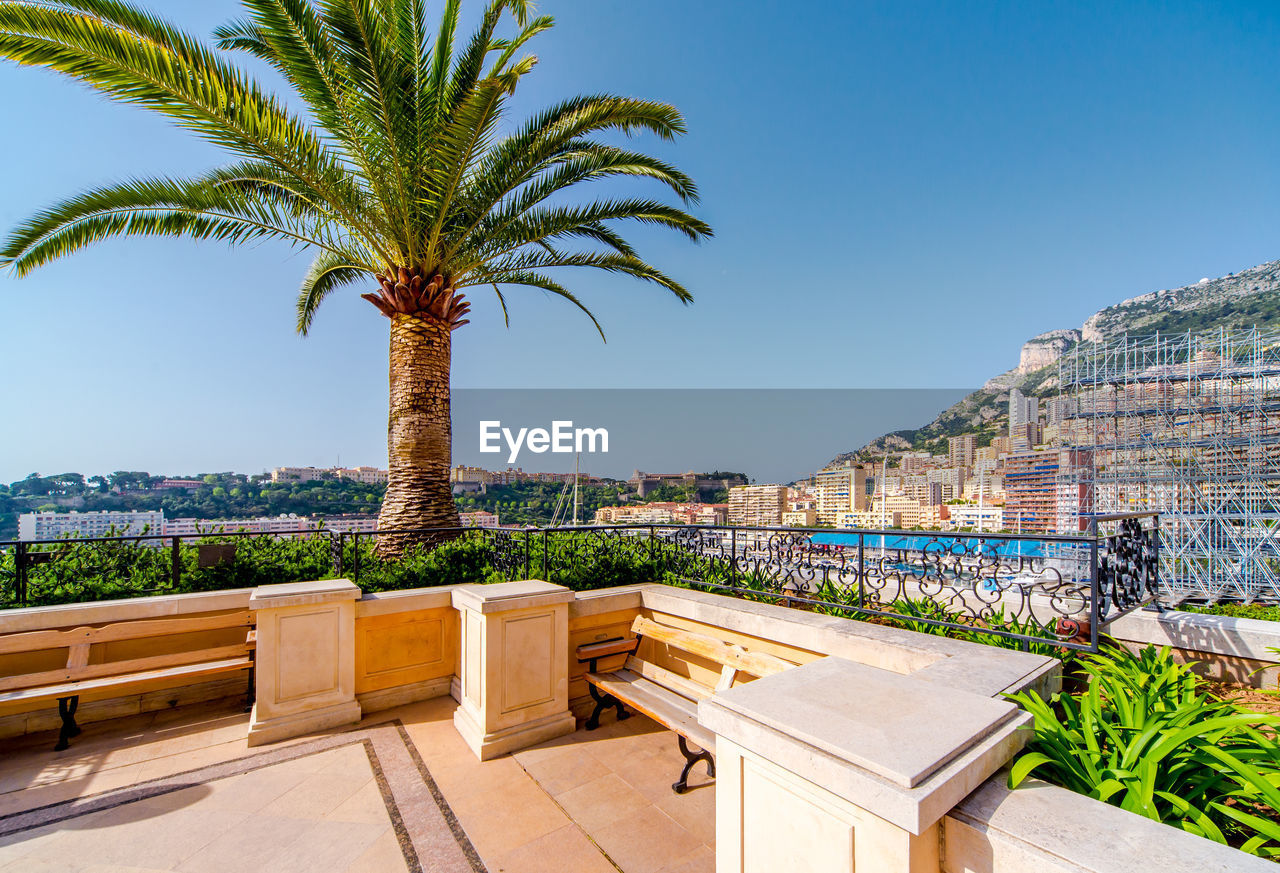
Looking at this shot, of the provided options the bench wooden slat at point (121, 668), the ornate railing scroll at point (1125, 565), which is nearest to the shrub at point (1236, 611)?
the ornate railing scroll at point (1125, 565)

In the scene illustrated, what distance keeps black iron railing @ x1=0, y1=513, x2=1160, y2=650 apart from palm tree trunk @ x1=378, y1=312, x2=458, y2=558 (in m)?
0.32

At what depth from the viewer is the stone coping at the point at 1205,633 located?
3250mm

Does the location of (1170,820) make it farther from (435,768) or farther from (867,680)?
(435,768)

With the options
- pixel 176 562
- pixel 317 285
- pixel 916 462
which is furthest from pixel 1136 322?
pixel 176 562

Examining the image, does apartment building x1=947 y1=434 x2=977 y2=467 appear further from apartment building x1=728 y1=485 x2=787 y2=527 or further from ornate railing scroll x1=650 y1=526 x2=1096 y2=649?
ornate railing scroll x1=650 y1=526 x2=1096 y2=649

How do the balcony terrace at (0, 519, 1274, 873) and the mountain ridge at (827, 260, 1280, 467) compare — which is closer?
the balcony terrace at (0, 519, 1274, 873)

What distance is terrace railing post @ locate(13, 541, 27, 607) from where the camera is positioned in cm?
452

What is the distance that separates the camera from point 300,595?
4230mm

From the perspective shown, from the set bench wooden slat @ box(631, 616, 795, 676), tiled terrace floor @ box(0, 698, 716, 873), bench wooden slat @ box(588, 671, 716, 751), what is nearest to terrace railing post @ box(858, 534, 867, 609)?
bench wooden slat @ box(631, 616, 795, 676)

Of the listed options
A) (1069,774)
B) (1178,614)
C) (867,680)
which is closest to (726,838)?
(867,680)

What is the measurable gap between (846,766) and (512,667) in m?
3.26

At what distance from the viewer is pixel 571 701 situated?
15.4 ft

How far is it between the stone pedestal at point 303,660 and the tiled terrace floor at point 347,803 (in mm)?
170

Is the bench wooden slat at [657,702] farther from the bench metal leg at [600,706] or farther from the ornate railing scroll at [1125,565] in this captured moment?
the ornate railing scroll at [1125,565]
